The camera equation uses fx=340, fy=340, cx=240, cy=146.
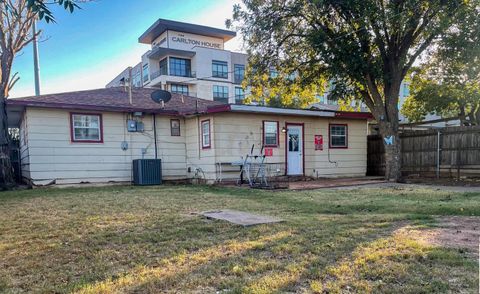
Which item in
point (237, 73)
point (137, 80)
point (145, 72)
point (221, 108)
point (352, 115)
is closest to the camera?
point (221, 108)

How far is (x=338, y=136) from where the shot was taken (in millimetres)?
14148

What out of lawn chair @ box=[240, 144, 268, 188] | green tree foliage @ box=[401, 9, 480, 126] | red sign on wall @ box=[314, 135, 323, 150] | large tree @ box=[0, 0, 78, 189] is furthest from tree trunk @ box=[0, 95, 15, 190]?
green tree foliage @ box=[401, 9, 480, 126]

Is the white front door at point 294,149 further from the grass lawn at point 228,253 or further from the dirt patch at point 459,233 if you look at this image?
the dirt patch at point 459,233

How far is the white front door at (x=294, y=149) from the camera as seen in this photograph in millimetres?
12992

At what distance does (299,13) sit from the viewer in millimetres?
12016

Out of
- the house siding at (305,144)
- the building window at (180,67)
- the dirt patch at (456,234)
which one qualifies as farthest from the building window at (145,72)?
the dirt patch at (456,234)

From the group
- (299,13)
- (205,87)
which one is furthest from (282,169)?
(205,87)

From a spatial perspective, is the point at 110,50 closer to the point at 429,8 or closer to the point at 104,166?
the point at 104,166

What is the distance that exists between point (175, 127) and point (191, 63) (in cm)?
2900

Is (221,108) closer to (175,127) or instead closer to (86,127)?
(175,127)

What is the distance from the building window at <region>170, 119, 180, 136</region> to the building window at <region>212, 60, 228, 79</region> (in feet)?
93.3

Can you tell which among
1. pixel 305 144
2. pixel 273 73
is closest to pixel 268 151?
pixel 305 144

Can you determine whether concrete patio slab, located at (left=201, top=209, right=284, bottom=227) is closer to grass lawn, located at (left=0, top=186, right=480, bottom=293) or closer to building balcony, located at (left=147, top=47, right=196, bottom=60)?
grass lawn, located at (left=0, top=186, right=480, bottom=293)

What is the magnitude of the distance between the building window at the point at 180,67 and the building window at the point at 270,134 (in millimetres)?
28700
